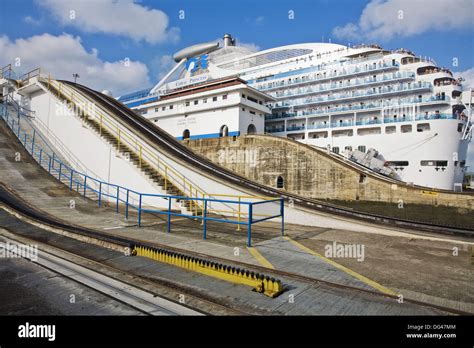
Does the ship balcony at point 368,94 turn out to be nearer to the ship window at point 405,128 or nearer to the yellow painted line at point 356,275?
the ship window at point 405,128

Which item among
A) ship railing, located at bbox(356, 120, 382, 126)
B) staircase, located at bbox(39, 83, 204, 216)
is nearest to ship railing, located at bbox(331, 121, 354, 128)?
ship railing, located at bbox(356, 120, 382, 126)

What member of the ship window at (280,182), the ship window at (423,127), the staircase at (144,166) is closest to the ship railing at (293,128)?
the ship window at (423,127)

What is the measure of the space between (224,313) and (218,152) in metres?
23.2

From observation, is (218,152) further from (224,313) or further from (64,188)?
(224,313)

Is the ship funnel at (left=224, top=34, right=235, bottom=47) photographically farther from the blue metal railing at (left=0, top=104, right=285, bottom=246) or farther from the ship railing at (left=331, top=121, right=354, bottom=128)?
the blue metal railing at (left=0, top=104, right=285, bottom=246)

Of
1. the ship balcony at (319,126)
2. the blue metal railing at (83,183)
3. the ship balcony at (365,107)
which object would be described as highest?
the ship balcony at (365,107)

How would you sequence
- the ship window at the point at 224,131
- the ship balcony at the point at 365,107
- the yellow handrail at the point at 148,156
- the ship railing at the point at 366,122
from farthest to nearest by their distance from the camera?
the ship window at the point at 224,131
the ship railing at the point at 366,122
the ship balcony at the point at 365,107
the yellow handrail at the point at 148,156

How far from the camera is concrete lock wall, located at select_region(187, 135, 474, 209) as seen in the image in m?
14.2

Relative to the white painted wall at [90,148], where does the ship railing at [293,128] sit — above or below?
above

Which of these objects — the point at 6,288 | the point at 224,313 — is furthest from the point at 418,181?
the point at 6,288

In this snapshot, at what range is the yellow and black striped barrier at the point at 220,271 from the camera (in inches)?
151

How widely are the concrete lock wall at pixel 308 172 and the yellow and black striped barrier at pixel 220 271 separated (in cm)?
1344

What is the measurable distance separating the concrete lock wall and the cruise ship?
5338 millimetres
